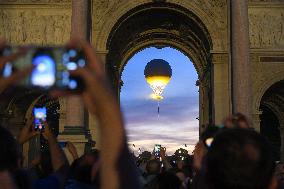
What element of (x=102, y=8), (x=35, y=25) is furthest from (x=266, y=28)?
(x=35, y=25)

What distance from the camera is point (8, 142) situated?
2.79 m

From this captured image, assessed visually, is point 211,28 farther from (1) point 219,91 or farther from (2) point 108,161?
(2) point 108,161

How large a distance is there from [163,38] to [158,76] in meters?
5.83

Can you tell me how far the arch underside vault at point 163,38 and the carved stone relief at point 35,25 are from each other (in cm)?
267

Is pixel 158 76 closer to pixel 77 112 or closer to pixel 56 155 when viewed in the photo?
pixel 77 112

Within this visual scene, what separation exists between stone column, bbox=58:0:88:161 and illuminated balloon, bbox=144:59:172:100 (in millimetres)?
7559

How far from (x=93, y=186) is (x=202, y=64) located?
107ft

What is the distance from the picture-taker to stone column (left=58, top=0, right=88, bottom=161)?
79.5 ft

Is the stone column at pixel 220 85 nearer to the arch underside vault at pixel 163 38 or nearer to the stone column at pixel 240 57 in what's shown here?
the arch underside vault at pixel 163 38

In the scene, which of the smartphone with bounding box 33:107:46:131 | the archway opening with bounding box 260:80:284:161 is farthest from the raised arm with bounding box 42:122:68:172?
the archway opening with bounding box 260:80:284:161

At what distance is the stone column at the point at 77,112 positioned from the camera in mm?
24219

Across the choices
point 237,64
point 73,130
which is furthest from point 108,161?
point 237,64

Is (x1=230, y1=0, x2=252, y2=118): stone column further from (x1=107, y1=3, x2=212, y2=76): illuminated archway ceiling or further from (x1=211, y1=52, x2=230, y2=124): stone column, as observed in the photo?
(x1=107, y1=3, x2=212, y2=76): illuminated archway ceiling

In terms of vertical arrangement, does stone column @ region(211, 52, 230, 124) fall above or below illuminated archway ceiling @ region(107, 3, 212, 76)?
below
